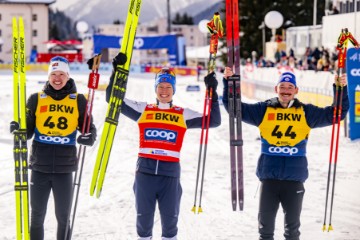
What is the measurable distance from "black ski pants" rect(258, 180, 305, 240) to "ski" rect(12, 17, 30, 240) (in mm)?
1878

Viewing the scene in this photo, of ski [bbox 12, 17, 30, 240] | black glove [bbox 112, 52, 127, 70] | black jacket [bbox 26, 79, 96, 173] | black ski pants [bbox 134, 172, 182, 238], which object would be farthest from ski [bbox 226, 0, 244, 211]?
ski [bbox 12, 17, 30, 240]

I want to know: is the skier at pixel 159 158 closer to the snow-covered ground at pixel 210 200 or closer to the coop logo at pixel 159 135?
the coop logo at pixel 159 135

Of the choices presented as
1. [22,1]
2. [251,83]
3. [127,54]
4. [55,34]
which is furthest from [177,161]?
[55,34]

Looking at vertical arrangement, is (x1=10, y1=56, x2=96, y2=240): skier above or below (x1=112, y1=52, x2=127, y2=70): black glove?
below

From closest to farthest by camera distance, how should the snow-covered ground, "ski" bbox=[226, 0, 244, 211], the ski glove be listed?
the ski glove, "ski" bbox=[226, 0, 244, 211], the snow-covered ground

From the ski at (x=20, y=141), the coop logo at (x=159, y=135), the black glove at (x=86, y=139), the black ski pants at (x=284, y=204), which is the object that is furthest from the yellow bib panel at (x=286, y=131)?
the ski at (x=20, y=141)

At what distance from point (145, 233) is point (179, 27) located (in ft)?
436

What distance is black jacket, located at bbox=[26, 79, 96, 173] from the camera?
484 centimetres

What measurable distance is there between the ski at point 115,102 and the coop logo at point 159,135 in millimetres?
335

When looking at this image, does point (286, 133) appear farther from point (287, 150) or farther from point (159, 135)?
point (159, 135)

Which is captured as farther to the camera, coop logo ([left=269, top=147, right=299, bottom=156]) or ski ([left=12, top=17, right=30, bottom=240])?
coop logo ([left=269, top=147, right=299, bottom=156])

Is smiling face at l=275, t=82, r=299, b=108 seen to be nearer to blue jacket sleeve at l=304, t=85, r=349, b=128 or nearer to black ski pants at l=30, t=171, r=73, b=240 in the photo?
blue jacket sleeve at l=304, t=85, r=349, b=128

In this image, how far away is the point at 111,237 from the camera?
5934 mm

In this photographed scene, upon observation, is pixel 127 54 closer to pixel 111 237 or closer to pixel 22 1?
pixel 111 237
